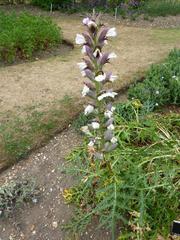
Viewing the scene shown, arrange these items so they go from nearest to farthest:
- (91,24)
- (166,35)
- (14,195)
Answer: (91,24), (14,195), (166,35)

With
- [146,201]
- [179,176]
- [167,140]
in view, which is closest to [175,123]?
[167,140]

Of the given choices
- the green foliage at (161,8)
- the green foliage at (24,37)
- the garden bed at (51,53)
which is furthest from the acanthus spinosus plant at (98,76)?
the green foliage at (161,8)

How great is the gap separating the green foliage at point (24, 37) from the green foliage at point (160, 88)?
6.81ft

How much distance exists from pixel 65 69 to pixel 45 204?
2.65 m

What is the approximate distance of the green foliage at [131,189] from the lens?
324cm

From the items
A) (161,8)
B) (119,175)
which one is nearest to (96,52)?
(119,175)

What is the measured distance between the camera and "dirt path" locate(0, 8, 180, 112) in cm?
534

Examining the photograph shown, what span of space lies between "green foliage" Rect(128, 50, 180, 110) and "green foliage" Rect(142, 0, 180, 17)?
447cm

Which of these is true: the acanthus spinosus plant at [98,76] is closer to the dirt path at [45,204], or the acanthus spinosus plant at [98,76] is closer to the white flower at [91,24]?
the white flower at [91,24]

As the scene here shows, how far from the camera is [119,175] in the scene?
11.1 feet

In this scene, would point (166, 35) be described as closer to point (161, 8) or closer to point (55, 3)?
point (161, 8)

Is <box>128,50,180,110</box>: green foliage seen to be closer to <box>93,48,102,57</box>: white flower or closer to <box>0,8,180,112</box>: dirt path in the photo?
<box>0,8,180,112</box>: dirt path

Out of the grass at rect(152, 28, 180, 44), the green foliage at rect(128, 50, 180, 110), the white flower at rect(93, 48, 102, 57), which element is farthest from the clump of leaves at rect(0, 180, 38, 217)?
the grass at rect(152, 28, 180, 44)

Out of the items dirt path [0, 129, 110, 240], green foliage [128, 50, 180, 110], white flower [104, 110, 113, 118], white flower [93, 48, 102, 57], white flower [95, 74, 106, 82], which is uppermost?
white flower [93, 48, 102, 57]
